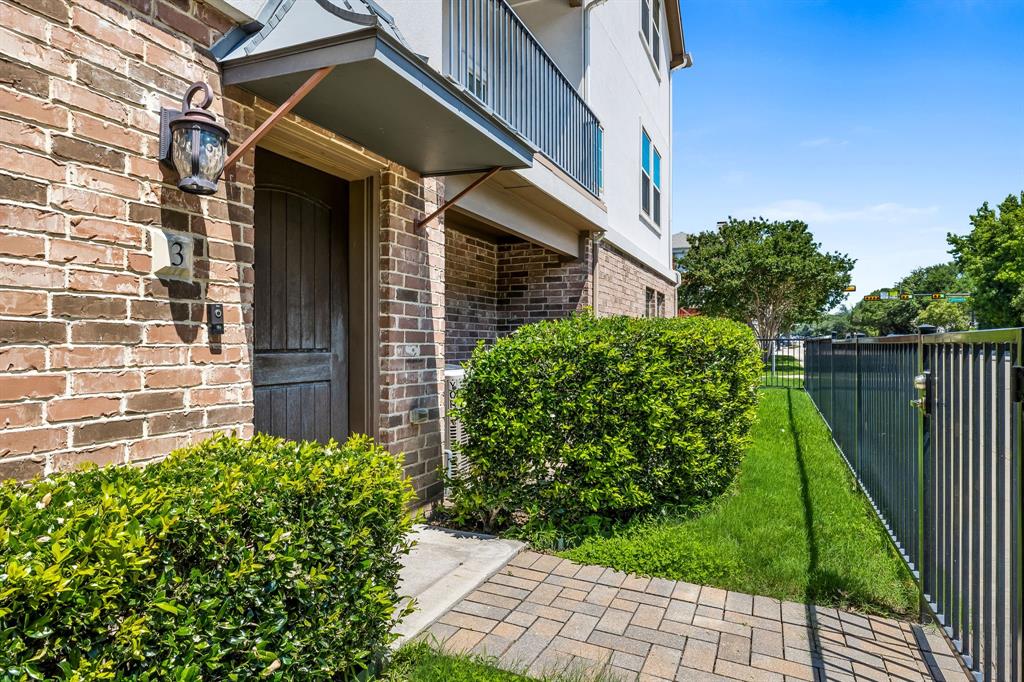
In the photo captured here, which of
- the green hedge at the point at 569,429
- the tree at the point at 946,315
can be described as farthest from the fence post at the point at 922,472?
the tree at the point at 946,315

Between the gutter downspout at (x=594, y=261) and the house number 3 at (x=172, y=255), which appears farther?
the gutter downspout at (x=594, y=261)

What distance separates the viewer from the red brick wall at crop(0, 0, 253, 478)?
2.15 metres

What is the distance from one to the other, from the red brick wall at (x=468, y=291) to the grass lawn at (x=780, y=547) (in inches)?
138

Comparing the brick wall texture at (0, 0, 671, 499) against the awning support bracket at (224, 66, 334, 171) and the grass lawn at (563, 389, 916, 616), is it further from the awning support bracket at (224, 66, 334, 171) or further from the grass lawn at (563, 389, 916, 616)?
the grass lawn at (563, 389, 916, 616)

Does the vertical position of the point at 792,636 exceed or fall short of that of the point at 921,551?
it falls short

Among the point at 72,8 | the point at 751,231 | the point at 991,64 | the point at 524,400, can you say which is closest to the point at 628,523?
the point at 524,400

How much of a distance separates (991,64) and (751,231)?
1446 centimetres

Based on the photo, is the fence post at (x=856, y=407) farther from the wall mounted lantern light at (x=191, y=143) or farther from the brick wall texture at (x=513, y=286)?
the wall mounted lantern light at (x=191, y=143)

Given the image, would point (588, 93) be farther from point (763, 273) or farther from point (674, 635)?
point (763, 273)

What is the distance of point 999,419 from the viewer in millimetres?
2117

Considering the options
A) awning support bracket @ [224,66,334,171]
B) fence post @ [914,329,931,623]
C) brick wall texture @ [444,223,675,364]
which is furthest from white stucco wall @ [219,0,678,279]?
fence post @ [914,329,931,623]

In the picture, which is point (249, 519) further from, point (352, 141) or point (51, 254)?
point (352, 141)

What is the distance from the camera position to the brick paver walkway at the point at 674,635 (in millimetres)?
2691

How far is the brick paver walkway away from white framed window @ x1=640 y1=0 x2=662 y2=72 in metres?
10.4
